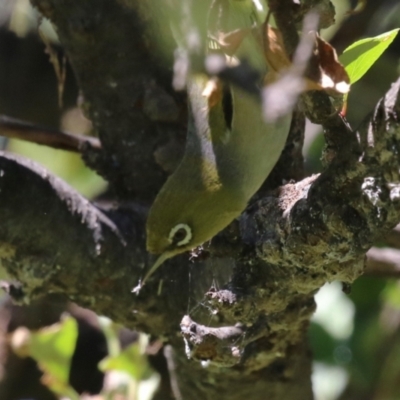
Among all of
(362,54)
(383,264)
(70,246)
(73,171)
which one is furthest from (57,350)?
(73,171)

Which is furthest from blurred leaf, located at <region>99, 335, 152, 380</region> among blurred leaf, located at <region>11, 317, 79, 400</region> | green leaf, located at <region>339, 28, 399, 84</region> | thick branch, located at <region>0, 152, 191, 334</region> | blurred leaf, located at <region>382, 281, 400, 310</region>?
green leaf, located at <region>339, 28, 399, 84</region>

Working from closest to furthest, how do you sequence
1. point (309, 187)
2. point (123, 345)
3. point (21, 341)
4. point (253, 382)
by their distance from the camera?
point (309, 187) < point (253, 382) < point (21, 341) < point (123, 345)

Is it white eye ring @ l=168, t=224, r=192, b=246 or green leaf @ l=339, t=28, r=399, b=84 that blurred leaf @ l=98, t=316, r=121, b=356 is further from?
green leaf @ l=339, t=28, r=399, b=84

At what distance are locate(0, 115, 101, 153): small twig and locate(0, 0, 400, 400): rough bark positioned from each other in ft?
0.14

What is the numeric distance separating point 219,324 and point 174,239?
0.58ft

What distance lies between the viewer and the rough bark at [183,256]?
0.85 metres

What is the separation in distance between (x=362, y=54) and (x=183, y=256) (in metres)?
0.67

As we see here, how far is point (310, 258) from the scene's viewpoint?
95 cm

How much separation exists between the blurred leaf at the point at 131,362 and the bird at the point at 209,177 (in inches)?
13.8

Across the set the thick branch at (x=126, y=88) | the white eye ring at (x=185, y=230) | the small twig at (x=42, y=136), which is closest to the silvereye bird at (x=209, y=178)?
the white eye ring at (x=185, y=230)

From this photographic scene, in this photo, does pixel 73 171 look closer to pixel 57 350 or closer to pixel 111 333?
pixel 111 333

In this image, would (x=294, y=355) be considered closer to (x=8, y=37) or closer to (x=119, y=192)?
(x=119, y=192)

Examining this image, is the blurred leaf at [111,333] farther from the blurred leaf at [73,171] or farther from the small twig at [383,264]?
the blurred leaf at [73,171]

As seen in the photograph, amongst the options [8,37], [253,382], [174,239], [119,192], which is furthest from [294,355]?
[8,37]
